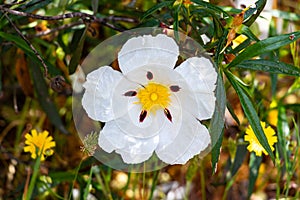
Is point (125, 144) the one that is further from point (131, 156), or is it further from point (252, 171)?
point (252, 171)

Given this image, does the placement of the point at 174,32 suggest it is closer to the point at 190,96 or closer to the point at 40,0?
the point at 190,96

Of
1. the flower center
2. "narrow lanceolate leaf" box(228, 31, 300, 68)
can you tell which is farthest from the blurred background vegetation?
the flower center

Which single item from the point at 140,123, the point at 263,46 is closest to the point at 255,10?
the point at 263,46

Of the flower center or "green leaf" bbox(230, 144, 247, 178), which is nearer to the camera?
the flower center

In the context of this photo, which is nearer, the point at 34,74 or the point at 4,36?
the point at 4,36

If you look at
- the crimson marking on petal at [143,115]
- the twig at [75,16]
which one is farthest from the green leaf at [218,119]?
the twig at [75,16]

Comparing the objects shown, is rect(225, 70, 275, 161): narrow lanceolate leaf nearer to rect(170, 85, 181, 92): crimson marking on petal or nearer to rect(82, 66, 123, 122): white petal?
rect(170, 85, 181, 92): crimson marking on petal

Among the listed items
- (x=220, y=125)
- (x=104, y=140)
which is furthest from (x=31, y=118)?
(x=220, y=125)

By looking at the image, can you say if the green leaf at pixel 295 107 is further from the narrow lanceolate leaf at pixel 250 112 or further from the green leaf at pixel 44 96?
the green leaf at pixel 44 96
